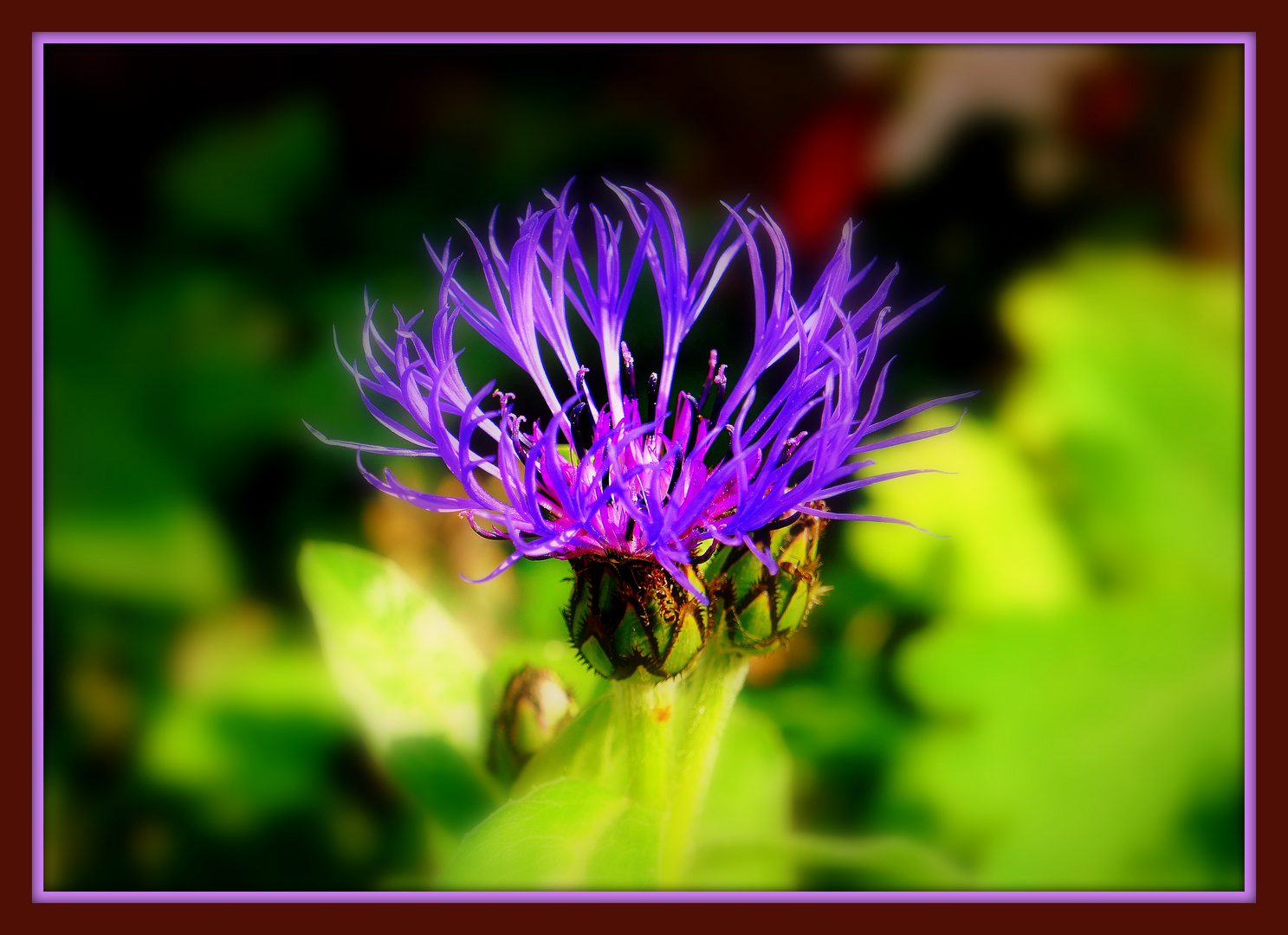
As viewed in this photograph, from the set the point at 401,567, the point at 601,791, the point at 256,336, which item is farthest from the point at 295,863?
the point at 256,336

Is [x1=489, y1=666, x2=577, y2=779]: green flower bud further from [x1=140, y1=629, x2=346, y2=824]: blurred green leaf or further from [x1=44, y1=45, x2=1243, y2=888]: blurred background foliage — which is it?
[x1=140, y1=629, x2=346, y2=824]: blurred green leaf

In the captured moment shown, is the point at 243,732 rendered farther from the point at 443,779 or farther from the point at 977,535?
the point at 977,535

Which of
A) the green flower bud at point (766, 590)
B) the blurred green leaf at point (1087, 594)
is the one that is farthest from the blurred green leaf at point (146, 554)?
the blurred green leaf at point (1087, 594)

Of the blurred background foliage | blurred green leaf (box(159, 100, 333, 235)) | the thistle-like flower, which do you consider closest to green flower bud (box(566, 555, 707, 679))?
the thistle-like flower

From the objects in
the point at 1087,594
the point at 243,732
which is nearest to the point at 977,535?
the point at 1087,594

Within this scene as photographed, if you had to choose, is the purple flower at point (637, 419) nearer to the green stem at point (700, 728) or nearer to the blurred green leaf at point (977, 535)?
the green stem at point (700, 728)

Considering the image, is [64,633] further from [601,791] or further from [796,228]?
[796,228]
